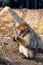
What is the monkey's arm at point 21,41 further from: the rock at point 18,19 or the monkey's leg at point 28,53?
the rock at point 18,19

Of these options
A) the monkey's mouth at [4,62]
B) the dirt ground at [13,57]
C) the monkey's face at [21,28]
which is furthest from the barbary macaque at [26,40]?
the monkey's mouth at [4,62]

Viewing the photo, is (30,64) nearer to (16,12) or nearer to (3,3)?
(16,12)

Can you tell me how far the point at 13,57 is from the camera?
5.91 metres

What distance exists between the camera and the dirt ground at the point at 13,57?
18.2ft

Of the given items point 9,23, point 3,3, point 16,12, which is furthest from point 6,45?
point 3,3

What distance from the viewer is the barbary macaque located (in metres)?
5.61

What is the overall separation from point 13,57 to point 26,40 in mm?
425

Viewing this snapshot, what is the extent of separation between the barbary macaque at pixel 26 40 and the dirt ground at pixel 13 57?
13cm

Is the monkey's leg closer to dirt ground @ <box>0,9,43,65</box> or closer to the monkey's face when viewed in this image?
dirt ground @ <box>0,9,43,65</box>

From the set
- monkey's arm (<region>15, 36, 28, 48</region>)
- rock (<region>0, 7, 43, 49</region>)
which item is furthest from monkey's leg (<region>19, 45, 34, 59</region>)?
rock (<region>0, 7, 43, 49</region>)

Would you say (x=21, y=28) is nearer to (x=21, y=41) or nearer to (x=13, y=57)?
(x=21, y=41)

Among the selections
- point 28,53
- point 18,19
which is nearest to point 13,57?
point 28,53

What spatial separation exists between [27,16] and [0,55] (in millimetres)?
3985

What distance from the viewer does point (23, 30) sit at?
5.61 metres
